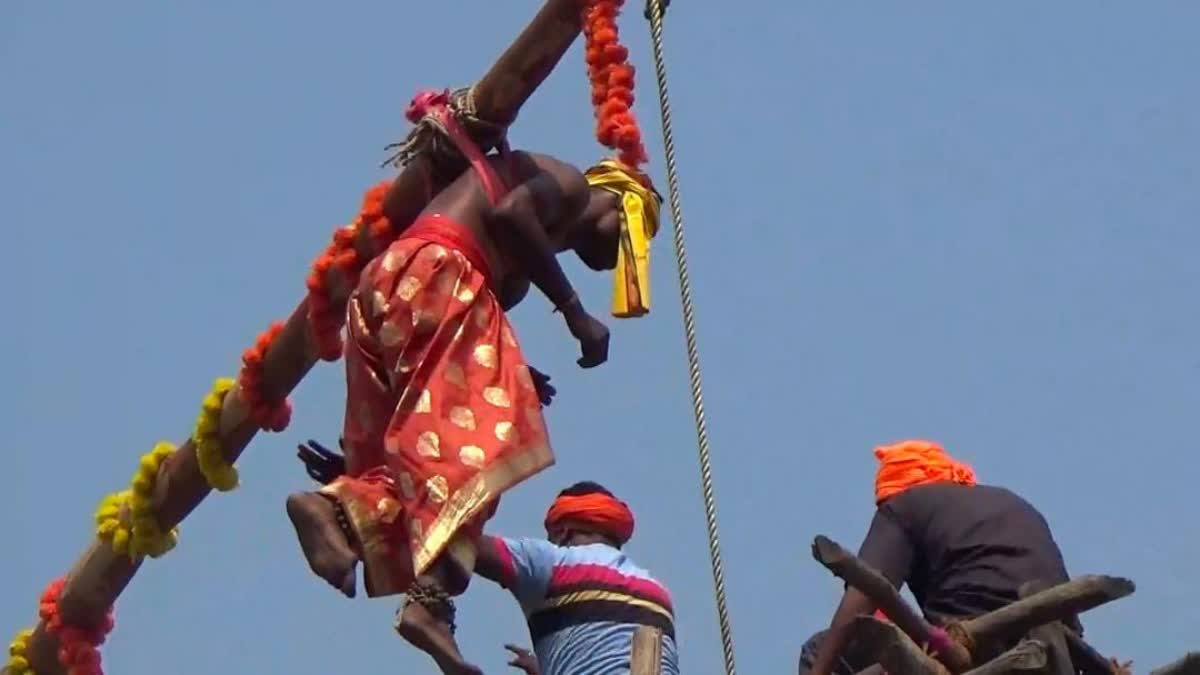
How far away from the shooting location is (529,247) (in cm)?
557

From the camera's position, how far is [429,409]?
206 inches

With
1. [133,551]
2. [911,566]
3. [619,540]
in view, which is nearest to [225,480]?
[133,551]

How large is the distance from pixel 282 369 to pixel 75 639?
4.48 ft

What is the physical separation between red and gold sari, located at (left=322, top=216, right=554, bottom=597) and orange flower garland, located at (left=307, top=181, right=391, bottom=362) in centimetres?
31

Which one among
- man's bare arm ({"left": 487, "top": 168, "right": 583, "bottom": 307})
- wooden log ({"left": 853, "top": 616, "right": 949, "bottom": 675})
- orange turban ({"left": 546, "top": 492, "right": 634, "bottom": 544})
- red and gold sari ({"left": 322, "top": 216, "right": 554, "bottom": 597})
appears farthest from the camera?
orange turban ({"left": 546, "top": 492, "right": 634, "bottom": 544})

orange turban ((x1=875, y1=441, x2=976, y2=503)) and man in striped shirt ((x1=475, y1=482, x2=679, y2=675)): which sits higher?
orange turban ((x1=875, y1=441, x2=976, y2=503))

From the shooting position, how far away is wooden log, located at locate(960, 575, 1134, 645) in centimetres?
504

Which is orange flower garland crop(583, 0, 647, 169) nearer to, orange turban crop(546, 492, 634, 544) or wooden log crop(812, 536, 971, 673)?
orange turban crop(546, 492, 634, 544)

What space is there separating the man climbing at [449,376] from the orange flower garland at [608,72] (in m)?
0.18

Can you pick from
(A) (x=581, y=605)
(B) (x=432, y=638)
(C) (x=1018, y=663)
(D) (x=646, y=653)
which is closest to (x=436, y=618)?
(B) (x=432, y=638)

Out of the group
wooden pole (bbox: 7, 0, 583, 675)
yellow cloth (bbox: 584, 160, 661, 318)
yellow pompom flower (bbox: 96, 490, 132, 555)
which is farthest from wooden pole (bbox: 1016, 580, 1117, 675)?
yellow pompom flower (bbox: 96, 490, 132, 555)

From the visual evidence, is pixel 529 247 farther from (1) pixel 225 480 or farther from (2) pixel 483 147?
(1) pixel 225 480

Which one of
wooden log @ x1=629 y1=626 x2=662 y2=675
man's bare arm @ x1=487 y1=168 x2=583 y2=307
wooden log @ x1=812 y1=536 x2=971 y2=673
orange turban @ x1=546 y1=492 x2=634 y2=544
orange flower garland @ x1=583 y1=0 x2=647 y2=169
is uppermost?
orange flower garland @ x1=583 y1=0 x2=647 y2=169

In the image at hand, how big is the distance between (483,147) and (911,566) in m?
1.36
